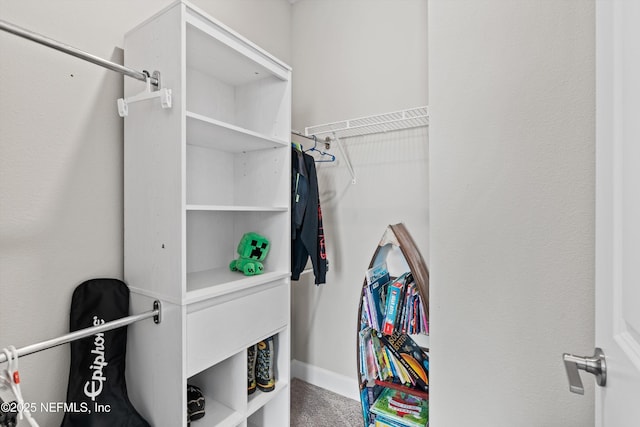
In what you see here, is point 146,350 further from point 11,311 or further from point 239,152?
point 239,152

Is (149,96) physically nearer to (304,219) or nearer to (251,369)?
(304,219)

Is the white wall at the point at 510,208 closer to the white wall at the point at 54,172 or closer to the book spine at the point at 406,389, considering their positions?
the book spine at the point at 406,389

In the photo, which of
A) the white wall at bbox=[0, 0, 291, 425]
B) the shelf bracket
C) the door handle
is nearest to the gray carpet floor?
the white wall at bbox=[0, 0, 291, 425]

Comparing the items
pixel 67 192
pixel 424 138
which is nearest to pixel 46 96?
pixel 67 192

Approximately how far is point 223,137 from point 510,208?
3.94ft

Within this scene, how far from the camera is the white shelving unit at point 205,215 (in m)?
1.14

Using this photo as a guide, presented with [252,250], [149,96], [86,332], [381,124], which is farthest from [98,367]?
[381,124]

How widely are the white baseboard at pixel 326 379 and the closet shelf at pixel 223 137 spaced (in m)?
1.58

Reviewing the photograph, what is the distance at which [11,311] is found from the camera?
1.03 metres

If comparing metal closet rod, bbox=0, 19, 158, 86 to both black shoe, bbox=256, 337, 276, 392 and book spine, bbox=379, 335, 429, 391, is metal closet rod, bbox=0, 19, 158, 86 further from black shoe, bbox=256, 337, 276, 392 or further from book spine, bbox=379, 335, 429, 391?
book spine, bbox=379, 335, 429, 391

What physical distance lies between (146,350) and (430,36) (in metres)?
1.63
